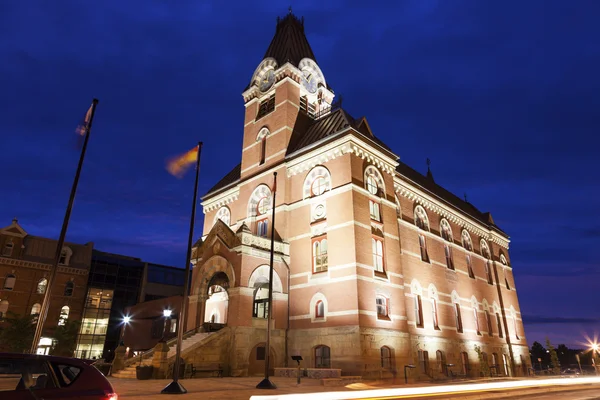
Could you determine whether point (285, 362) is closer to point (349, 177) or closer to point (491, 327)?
point (349, 177)

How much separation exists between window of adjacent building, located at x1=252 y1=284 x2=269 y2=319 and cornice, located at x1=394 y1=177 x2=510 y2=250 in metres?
14.0

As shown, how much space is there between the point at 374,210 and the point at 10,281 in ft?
142

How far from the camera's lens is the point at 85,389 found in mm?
5840

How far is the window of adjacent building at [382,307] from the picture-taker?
24.9 m

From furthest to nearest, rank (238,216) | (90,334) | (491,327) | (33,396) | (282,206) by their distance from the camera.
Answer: (90,334), (491,327), (238,216), (282,206), (33,396)

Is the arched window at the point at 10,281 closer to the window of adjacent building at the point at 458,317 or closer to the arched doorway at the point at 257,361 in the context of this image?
the arched doorway at the point at 257,361

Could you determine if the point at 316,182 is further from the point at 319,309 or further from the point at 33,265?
the point at 33,265

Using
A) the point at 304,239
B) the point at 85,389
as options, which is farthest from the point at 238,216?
the point at 85,389

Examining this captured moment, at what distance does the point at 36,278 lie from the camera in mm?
45438

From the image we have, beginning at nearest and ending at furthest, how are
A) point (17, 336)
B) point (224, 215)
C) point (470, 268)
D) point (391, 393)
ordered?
1. point (391, 393)
2. point (17, 336)
3. point (224, 215)
4. point (470, 268)

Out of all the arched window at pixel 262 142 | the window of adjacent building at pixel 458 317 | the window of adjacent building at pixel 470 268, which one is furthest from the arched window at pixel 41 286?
the window of adjacent building at pixel 470 268

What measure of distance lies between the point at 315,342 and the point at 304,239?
711 centimetres

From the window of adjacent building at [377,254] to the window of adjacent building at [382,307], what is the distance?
1.93 m

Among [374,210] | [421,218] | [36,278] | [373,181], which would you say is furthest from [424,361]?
[36,278]
